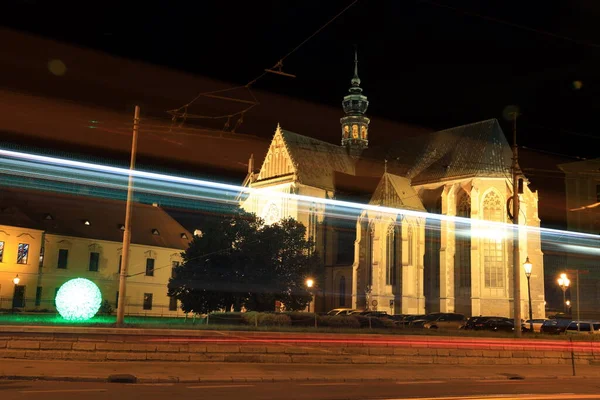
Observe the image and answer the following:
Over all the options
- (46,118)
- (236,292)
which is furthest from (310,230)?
(46,118)

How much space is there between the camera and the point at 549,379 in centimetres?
1736

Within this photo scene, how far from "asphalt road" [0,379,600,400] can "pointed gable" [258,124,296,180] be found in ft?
161

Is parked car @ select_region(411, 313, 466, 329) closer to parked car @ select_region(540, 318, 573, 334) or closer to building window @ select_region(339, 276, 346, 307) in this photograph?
parked car @ select_region(540, 318, 573, 334)

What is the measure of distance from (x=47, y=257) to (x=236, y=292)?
68.4ft

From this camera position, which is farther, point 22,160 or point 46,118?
point 22,160

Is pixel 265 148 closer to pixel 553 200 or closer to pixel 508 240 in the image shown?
pixel 508 240

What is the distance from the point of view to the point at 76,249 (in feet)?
176

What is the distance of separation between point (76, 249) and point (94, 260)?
78.0 inches

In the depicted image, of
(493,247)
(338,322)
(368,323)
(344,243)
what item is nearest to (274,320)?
(338,322)

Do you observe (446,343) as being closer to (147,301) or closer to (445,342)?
(445,342)

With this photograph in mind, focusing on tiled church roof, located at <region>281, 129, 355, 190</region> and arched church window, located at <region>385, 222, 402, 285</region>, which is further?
tiled church roof, located at <region>281, 129, 355, 190</region>

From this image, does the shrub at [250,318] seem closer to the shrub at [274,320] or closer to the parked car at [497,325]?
the shrub at [274,320]

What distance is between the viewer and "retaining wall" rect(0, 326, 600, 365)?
16078mm

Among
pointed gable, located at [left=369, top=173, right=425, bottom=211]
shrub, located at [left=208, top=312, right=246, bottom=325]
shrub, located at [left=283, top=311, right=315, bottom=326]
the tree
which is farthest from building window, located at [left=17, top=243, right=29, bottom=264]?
pointed gable, located at [left=369, top=173, right=425, bottom=211]
